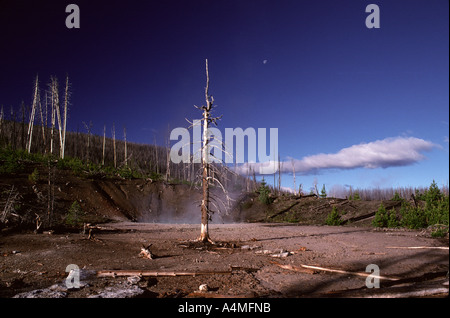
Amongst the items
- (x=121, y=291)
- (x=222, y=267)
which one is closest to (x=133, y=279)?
(x=121, y=291)

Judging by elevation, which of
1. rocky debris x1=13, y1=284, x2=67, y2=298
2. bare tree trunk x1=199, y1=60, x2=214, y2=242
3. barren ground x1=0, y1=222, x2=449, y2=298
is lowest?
barren ground x1=0, y1=222, x2=449, y2=298

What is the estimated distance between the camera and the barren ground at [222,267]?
22.6 feet

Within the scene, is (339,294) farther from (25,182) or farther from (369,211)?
(25,182)

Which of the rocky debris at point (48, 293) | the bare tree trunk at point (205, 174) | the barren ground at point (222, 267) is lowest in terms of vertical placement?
the barren ground at point (222, 267)

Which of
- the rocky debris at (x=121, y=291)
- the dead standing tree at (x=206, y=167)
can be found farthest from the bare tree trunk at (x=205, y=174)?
the rocky debris at (x=121, y=291)

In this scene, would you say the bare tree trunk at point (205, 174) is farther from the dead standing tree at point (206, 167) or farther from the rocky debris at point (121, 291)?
the rocky debris at point (121, 291)

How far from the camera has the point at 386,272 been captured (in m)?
8.61

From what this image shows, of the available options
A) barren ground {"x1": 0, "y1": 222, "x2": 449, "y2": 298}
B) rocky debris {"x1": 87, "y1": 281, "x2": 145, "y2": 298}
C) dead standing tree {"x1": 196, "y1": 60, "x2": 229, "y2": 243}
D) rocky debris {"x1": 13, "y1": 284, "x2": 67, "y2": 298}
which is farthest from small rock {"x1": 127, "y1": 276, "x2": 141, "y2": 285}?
dead standing tree {"x1": 196, "y1": 60, "x2": 229, "y2": 243}

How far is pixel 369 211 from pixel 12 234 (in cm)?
3288

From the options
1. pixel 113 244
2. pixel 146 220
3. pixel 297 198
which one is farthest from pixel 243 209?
pixel 113 244

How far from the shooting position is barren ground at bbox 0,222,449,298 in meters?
6.88

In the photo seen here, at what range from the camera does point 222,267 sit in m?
9.91

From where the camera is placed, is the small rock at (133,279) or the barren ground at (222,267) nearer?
the barren ground at (222,267)

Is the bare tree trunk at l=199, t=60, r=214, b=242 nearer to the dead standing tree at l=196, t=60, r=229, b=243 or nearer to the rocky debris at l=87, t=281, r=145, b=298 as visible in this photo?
the dead standing tree at l=196, t=60, r=229, b=243
